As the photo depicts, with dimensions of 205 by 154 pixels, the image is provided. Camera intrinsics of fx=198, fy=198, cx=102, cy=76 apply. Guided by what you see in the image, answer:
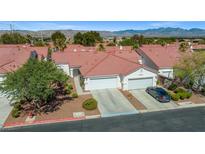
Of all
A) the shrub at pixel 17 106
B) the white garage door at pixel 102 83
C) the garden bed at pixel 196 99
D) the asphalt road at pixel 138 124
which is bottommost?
the asphalt road at pixel 138 124

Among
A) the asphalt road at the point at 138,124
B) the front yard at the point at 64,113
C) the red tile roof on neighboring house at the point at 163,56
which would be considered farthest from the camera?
the red tile roof on neighboring house at the point at 163,56

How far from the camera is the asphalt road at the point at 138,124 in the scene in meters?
17.4

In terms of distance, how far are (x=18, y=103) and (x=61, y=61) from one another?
14791 mm

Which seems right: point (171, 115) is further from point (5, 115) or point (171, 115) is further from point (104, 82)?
point (5, 115)

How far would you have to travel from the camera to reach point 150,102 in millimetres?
23484

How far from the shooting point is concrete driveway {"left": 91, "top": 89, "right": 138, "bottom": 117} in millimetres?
21062

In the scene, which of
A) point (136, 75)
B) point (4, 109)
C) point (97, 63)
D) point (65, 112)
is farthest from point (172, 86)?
point (4, 109)

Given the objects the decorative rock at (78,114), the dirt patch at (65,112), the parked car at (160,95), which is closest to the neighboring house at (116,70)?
the parked car at (160,95)

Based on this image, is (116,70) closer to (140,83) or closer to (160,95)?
(140,83)

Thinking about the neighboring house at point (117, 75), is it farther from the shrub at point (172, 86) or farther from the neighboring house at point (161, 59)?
the neighboring house at point (161, 59)

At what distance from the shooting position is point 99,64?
30.1 m

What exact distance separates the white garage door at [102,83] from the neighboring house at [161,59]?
28.2 feet

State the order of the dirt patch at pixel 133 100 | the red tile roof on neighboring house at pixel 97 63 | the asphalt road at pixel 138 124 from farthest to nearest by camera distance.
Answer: the red tile roof on neighboring house at pixel 97 63, the dirt patch at pixel 133 100, the asphalt road at pixel 138 124

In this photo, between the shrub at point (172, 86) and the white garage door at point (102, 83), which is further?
the white garage door at point (102, 83)
